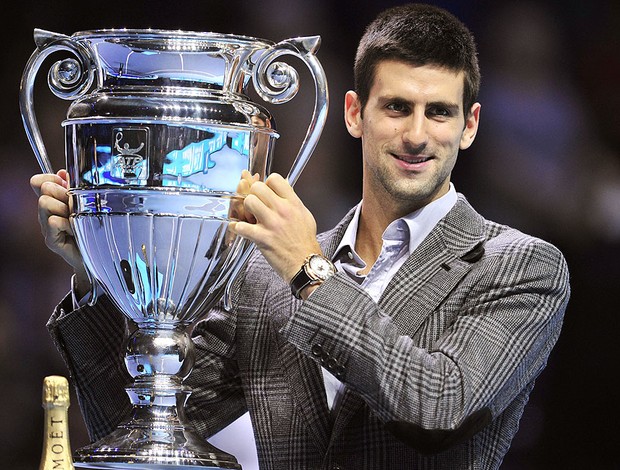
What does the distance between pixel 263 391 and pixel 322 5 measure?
1409 millimetres

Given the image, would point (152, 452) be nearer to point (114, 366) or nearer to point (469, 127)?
point (114, 366)

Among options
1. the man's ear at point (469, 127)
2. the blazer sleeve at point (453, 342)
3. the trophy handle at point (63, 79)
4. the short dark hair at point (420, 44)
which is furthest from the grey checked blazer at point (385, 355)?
the trophy handle at point (63, 79)

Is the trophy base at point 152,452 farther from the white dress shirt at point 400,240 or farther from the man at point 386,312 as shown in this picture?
the white dress shirt at point 400,240

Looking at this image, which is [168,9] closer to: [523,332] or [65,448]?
[523,332]

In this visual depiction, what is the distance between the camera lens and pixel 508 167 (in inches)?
121

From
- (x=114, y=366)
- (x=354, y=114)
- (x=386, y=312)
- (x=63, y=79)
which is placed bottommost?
(x=114, y=366)

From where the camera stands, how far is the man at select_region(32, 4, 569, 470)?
161cm

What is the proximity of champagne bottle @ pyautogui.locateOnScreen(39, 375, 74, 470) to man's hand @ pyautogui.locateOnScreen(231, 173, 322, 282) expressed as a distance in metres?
0.30

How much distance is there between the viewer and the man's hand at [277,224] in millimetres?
1512

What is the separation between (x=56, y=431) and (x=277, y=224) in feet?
1.20

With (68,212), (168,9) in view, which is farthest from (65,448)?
(168,9)

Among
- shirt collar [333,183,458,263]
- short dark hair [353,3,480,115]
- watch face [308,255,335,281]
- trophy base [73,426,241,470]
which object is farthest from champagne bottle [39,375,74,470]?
short dark hair [353,3,480,115]

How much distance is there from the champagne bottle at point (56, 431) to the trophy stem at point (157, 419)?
0.11 meters

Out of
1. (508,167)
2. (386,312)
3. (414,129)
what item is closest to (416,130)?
(414,129)
